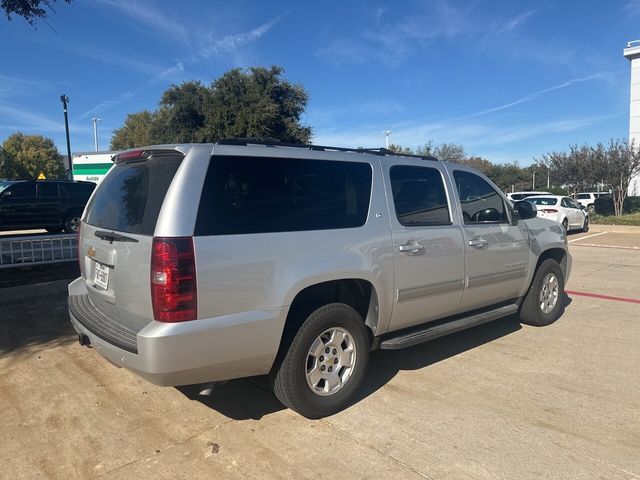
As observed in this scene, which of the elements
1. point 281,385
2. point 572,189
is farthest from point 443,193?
point 572,189

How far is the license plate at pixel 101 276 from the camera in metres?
3.38

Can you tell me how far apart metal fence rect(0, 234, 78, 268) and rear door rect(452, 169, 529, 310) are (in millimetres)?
7655

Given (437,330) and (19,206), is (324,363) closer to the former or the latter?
(437,330)

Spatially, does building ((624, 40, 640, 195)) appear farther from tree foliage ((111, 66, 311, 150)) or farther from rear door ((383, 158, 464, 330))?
rear door ((383, 158, 464, 330))

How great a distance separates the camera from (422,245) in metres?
4.09

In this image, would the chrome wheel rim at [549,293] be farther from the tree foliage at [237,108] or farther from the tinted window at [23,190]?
the tree foliage at [237,108]

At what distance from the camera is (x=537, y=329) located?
5.80 m

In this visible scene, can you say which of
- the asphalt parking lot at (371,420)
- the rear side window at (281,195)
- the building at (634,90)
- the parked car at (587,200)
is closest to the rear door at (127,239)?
the rear side window at (281,195)

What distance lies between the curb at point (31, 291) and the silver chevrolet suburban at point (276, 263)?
12.1 ft

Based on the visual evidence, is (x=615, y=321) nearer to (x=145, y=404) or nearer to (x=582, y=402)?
(x=582, y=402)

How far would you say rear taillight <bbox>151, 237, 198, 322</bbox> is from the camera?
283 centimetres

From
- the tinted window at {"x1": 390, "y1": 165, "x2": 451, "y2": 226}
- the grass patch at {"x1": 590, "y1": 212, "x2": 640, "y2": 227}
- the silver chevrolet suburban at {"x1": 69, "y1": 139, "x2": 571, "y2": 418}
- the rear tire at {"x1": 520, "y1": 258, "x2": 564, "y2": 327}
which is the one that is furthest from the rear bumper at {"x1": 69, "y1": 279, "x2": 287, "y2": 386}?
the grass patch at {"x1": 590, "y1": 212, "x2": 640, "y2": 227}

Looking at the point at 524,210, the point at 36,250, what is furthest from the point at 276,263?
the point at 36,250

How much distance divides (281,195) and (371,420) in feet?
5.68
